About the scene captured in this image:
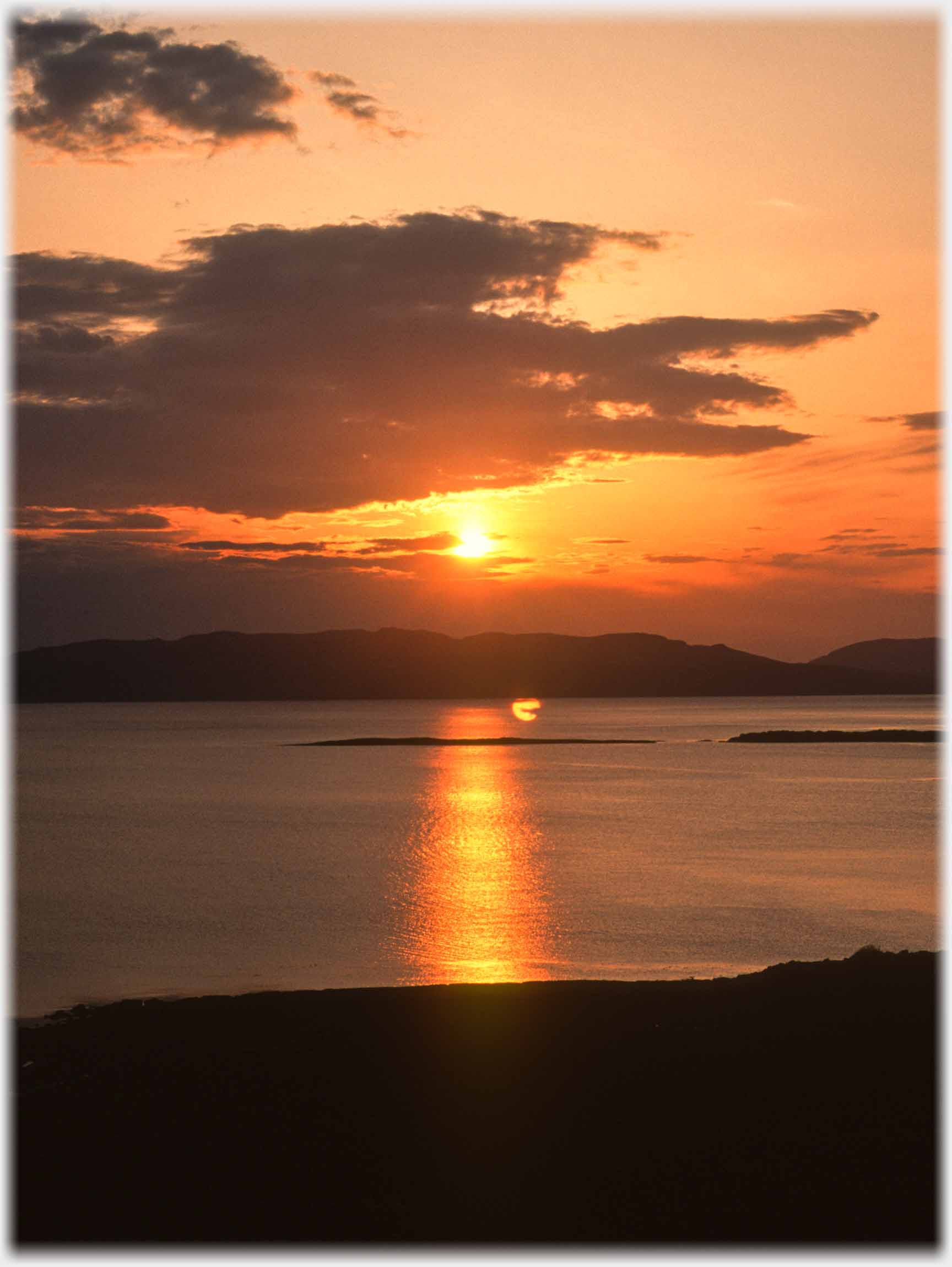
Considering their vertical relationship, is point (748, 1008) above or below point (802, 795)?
above

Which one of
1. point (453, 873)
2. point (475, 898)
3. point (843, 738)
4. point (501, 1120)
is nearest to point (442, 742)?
point (843, 738)

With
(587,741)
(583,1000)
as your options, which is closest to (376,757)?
(587,741)

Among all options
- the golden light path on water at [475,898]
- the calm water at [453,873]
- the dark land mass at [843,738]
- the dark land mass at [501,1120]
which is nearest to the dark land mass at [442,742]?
the dark land mass at [843,738]

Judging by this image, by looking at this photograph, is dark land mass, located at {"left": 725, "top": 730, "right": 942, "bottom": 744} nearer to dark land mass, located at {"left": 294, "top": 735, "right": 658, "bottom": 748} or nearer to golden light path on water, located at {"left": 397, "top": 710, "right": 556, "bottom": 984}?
dark land mass, located at {"left": 294, "top": 735, "right": 658, "bottom": 748}

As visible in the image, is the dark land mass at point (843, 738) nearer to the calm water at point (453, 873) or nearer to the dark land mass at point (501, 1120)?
the calm water at point (453, 873)

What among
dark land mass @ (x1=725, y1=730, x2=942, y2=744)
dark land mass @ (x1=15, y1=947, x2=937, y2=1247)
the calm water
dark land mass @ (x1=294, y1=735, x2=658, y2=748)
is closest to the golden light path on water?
the calm water

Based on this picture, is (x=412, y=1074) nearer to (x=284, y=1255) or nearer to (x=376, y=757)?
(x=284, y=1255)
